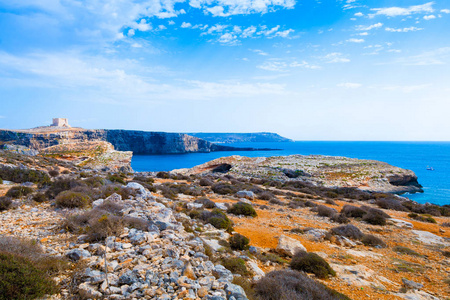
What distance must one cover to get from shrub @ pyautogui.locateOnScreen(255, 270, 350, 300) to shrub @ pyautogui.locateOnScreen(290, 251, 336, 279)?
1528mm

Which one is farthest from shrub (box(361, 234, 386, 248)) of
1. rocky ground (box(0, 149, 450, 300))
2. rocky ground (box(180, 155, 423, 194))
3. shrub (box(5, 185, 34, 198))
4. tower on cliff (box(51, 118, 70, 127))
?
tower on cliff (box(51, 118, 70, 127))

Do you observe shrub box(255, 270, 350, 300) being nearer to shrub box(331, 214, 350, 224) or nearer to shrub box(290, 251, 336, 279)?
shrub box(290, 251, 336, 279)

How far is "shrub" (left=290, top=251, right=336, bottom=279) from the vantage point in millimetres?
6660

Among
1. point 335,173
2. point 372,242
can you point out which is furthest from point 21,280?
point 335,173

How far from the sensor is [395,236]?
11.3 meters

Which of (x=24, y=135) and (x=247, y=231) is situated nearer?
(x=247, y=231)

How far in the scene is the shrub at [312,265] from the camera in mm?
6660

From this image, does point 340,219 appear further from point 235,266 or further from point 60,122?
point 60,122

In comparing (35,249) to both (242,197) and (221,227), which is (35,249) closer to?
(221,227)

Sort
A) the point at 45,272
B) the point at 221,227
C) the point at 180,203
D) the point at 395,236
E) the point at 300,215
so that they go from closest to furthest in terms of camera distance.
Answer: the point at 45,272, the point at 221,227, the point at 395,236, the point at 180,203, the point at 300,215

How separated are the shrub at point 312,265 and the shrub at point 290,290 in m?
1.53

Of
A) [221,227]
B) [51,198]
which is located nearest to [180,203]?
[221,227]

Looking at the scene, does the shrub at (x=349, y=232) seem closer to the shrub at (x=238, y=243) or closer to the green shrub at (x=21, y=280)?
the shrub at (x=238, y=243)

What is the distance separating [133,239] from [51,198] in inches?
311
